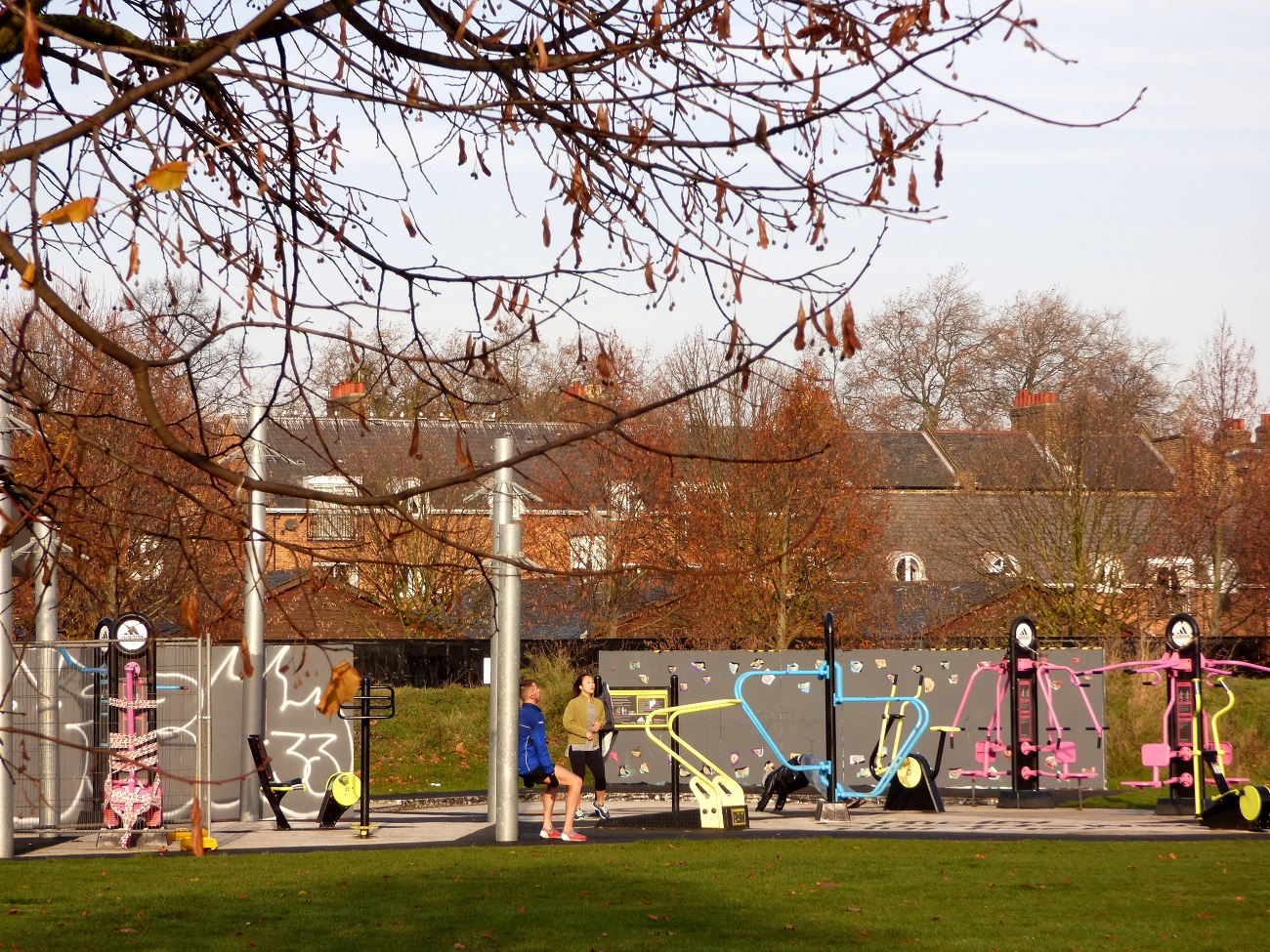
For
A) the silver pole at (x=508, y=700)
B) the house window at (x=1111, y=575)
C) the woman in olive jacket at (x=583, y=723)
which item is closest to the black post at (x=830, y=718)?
the woman in olive jacket at (x=583, y=723)

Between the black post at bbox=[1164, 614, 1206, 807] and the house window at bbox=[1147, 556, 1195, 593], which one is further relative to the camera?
the house window at bbox=[1147, 556, 1195, 593]

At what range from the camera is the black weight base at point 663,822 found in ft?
50.8

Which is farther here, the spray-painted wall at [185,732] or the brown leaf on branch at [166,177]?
the spray-painted wall at [185,732]

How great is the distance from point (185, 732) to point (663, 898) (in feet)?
28.1

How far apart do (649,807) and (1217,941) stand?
11739 mm

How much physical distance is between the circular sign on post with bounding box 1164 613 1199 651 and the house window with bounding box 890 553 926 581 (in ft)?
78.1

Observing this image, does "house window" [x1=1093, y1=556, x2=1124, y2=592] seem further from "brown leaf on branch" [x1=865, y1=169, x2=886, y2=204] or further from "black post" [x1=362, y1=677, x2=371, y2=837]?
"brown leaf on branch" [x1=865, y1=169, x2=886, y2=204]

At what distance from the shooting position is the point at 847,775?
23.6 metres

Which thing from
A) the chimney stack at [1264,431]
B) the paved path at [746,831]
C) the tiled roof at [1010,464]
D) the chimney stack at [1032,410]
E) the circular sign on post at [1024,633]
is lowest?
the paved path at [746,831]

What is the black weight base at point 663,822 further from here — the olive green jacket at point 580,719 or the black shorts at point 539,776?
the black shorts at point 539,776

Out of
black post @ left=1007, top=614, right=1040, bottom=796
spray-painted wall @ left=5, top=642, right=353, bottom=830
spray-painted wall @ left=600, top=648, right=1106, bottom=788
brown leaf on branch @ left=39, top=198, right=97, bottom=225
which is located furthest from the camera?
spray-painted wall @ left=600, top=648, right=1106, bottom=788

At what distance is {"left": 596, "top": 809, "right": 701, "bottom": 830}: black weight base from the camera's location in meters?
15.5

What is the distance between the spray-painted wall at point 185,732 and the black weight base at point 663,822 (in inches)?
138

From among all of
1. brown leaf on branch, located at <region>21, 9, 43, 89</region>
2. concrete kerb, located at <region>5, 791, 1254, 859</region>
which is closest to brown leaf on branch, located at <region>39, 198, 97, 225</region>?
brown leaf on branch, located at <region>21, 9, 43, 89</region>
